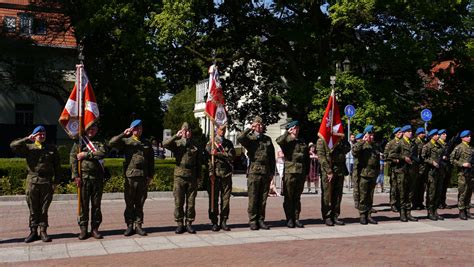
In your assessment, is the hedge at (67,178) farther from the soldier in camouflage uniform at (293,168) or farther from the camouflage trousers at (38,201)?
the camouflage trousers at (38,201)

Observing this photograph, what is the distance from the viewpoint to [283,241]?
997cm

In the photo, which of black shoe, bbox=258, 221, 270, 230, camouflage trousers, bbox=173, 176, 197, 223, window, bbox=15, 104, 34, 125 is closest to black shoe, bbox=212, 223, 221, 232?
camouflage trousers, bbox=173, 176, 197, 223

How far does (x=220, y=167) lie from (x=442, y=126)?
79.6 feet

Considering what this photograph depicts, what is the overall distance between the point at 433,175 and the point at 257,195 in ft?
16.0

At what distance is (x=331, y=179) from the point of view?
38.8ft

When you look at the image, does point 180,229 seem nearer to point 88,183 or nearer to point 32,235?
point 88,183

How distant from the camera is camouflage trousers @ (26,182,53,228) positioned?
31.6 ft

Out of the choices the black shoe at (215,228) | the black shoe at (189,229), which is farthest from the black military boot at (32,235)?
the black shoe at (215,228)

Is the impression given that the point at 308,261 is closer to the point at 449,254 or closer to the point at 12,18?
the point at 449,254

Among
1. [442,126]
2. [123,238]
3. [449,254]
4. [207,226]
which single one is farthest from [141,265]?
[442,126]

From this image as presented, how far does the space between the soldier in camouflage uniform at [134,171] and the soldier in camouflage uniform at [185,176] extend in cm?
51

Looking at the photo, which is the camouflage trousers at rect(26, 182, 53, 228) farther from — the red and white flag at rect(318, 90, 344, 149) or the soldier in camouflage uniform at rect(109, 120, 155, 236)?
the red and white flag at rect(318, 90, 344, 149)

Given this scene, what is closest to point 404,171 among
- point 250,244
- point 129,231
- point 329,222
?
point 329,222

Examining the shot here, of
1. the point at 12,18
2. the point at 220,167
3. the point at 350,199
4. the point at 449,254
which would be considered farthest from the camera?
the point at 12,18
